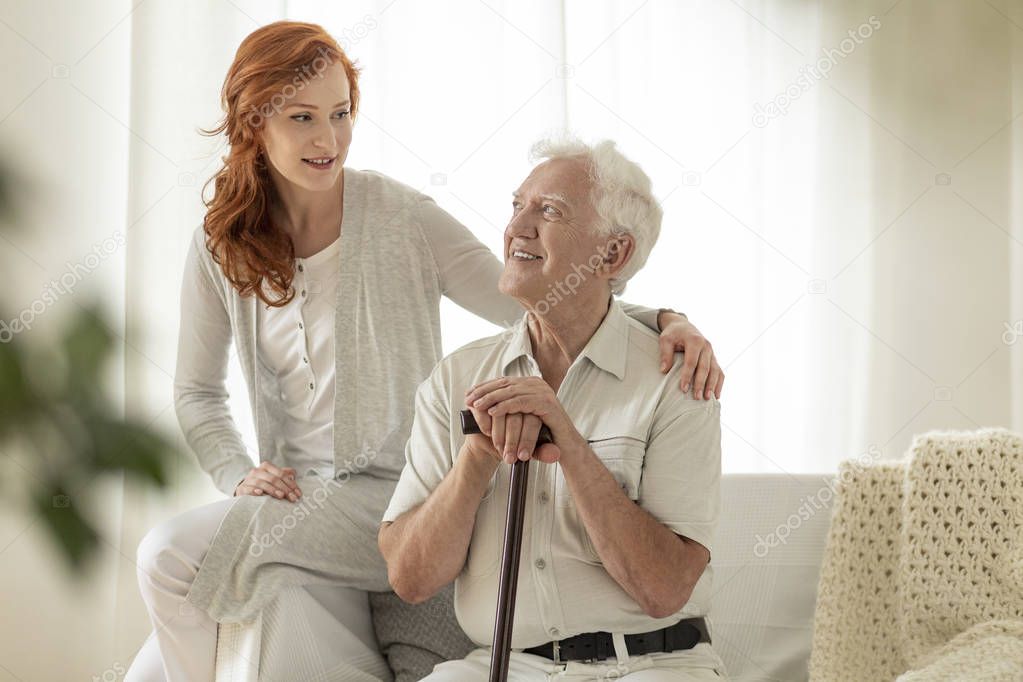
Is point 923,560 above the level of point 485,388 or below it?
below

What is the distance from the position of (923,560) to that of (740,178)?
1.48 m

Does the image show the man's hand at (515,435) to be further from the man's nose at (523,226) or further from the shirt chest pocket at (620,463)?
the man's nose at (523,226)

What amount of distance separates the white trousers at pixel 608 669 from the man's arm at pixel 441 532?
0.13m

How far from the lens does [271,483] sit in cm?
177

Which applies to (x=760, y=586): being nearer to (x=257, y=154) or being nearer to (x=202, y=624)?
(x=202, y=624)

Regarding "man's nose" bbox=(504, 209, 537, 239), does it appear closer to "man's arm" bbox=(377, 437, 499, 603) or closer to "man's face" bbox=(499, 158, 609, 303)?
"man's face" bbox=(499, 158, 609, 303)

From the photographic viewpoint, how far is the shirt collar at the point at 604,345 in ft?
5.22

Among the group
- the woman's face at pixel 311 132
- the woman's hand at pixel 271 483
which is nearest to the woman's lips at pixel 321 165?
the woman's face at pixel 311 132

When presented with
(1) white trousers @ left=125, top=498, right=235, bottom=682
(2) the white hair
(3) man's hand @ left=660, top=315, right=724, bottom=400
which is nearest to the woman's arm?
(1) white trousers @ left=125, top=498, right=235, bottom=682

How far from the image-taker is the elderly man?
144 cm

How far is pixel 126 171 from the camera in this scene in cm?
267

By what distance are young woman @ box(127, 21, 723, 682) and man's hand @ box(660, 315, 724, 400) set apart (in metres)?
0.07

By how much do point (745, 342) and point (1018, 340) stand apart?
763mm

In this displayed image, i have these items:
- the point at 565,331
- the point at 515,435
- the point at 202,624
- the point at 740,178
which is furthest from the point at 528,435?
the point at 740,178
